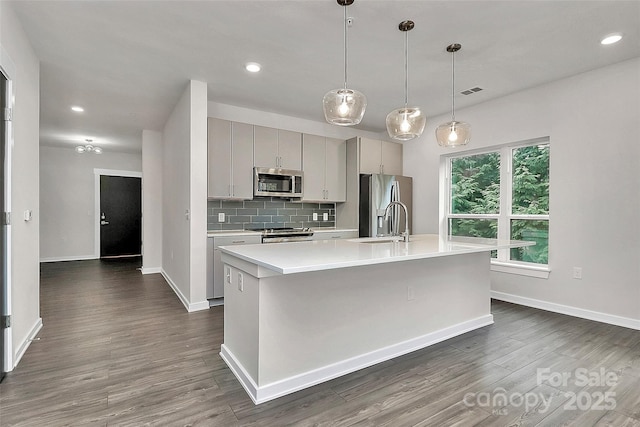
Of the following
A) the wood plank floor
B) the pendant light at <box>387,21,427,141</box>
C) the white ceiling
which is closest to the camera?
the wood plank floor

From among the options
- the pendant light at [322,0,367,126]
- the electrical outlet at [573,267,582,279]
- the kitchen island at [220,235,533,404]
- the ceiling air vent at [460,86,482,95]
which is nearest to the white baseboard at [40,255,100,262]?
the kitchen island at [220,235,533,404]

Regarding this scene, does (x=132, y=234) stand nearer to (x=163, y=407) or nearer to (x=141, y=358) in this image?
(x=141, y=358)

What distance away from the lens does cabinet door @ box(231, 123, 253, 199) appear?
4219 millimetres

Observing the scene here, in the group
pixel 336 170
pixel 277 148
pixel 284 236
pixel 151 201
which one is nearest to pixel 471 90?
pixel 336 170

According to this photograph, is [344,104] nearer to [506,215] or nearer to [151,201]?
[506,215]

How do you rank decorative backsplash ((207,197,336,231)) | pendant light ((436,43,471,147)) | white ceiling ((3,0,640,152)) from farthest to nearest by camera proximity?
decorative backsplash ((207,197,336,231)) < pendant light ((436,43,471,147)) < white ceiling ((3,0,640,152))

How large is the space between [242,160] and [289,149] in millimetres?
733

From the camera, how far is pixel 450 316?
2922 millimetres

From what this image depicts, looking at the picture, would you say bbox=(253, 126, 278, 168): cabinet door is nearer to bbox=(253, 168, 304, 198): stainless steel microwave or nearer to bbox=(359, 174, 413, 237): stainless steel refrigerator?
bbox=(253, 168, 304, 198): stainless steel microwave

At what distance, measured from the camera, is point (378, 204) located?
4867 mm

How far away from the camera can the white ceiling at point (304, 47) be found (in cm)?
233

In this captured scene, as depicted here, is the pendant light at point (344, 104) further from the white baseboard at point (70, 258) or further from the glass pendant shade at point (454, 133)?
the white baseboard at point (70, 258)

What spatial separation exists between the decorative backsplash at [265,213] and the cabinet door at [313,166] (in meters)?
0.39

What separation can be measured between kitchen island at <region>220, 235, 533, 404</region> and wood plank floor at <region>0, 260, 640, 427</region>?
0.11m
